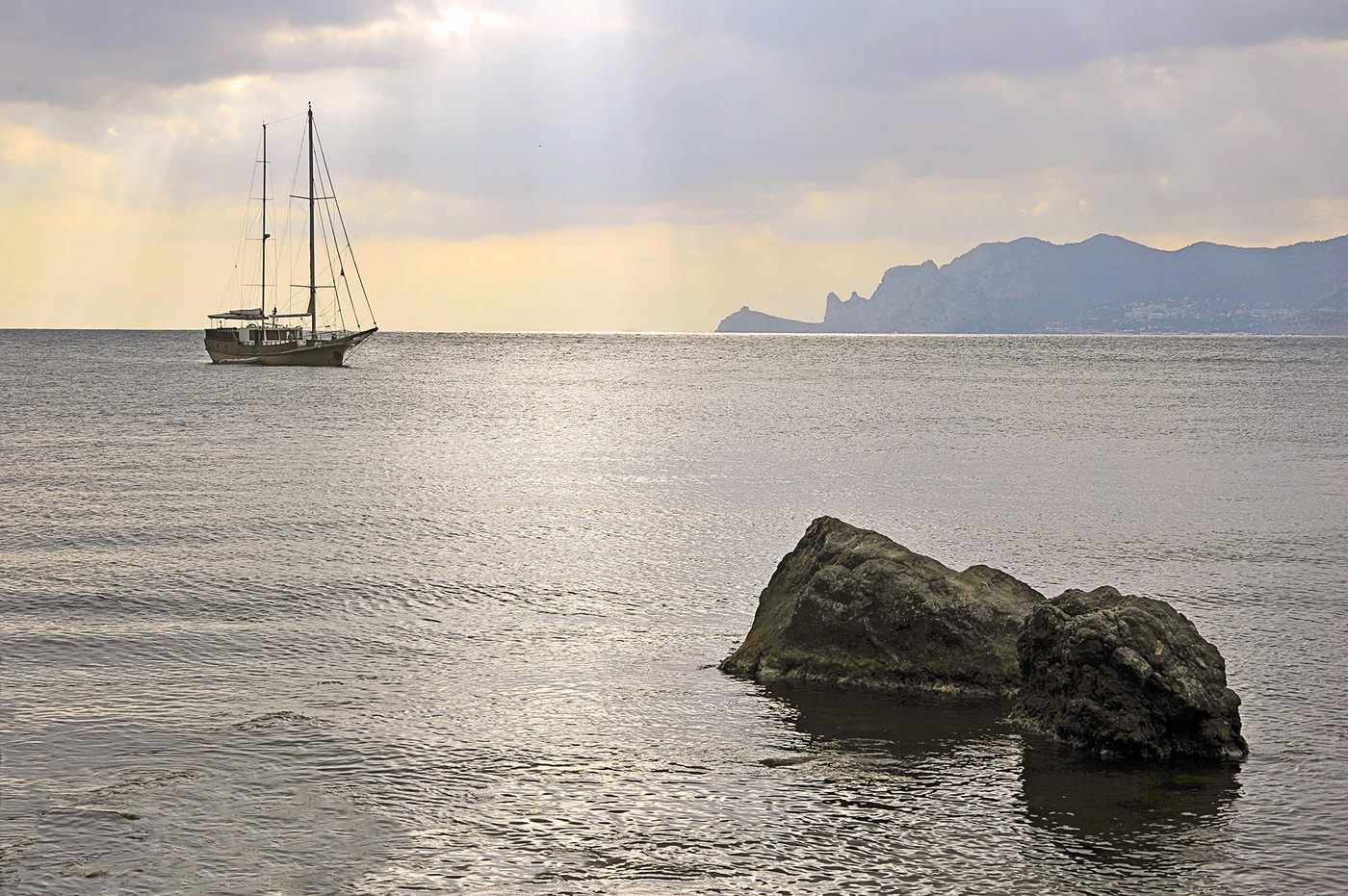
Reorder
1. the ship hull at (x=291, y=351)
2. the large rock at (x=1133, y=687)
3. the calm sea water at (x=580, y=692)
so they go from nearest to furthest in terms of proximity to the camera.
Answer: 1. the calm sea water at (x=580, y=692)
2. the large rock at (x=1133, y=687)
3. the ship hull at (x=291, y=351)

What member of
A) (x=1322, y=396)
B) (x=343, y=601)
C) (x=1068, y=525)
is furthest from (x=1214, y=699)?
(x=1322, y=396)

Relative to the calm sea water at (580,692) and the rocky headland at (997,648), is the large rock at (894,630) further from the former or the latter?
the calm sea water at (580,692)

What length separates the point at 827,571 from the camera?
12938 mm

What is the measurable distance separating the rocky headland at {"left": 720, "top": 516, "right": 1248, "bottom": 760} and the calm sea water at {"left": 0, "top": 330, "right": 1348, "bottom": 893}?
16.1 inches

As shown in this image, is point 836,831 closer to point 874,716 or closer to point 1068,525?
point 874,716

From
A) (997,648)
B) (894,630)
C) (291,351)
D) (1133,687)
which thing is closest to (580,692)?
(894,630)

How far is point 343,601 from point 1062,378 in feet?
319

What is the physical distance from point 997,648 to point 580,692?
14.5 ft

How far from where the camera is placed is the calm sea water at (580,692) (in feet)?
26.0

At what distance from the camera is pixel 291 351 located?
383 feet

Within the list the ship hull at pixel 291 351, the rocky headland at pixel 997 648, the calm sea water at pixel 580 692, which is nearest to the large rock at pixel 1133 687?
the rocky headland at pixel 997 648

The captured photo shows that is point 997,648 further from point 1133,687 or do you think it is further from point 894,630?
point 1133,687

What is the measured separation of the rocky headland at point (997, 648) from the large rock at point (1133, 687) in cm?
1

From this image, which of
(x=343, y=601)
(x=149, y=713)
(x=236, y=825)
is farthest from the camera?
(x=343, y=601)
